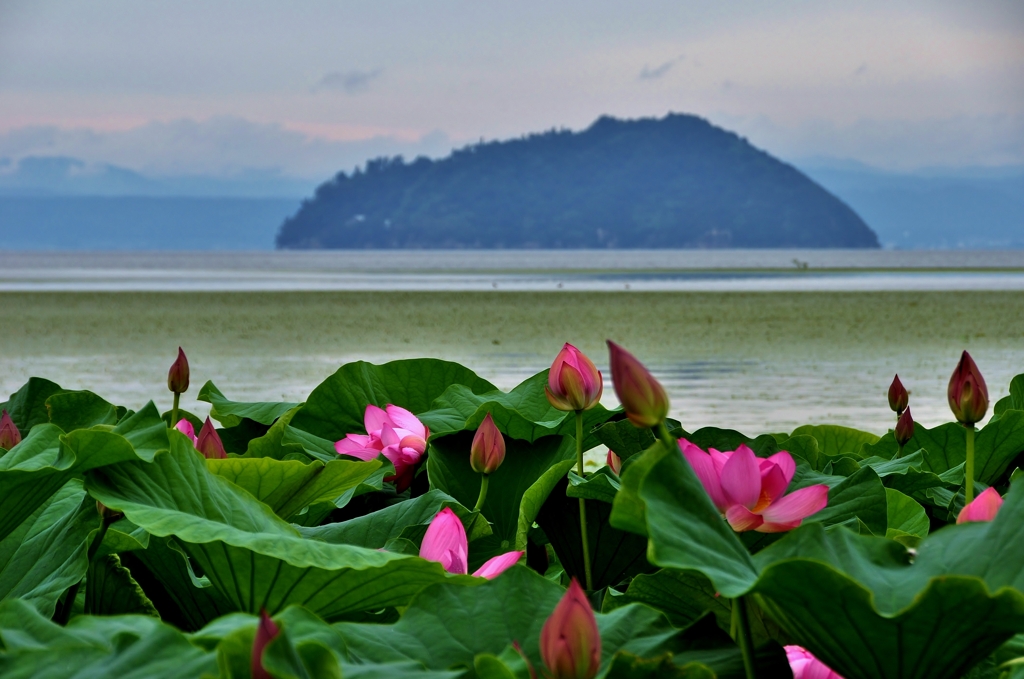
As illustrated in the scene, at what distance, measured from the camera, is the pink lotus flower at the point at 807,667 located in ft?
1.68

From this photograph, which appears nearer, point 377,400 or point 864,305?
point 377,400

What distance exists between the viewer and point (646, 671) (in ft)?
1.50

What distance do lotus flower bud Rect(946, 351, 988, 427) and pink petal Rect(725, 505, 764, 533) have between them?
0.29 meters

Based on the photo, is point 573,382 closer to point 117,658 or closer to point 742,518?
point 742,518

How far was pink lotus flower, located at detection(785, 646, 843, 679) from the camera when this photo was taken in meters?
0.51

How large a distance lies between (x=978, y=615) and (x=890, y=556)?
0.30ft

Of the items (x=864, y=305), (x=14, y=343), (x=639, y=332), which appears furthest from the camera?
(x=864, y=305)

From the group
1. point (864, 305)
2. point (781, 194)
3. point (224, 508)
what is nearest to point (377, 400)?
point (224, 508)

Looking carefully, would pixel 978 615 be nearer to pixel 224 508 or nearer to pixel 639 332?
pixel 224 508

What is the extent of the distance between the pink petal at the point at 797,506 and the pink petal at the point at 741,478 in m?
0.02

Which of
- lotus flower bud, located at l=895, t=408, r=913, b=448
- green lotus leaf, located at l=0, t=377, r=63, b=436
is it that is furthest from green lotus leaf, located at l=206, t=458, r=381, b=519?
lotus flower bud, located at l=895, t=408, r=913, b=448

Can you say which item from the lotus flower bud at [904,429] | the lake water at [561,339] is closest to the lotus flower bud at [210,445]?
the lotus flower bud at [904,429]

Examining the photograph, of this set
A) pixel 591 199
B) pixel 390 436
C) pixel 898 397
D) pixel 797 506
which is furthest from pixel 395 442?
pixel 591 199

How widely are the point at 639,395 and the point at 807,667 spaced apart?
0.59 feet
